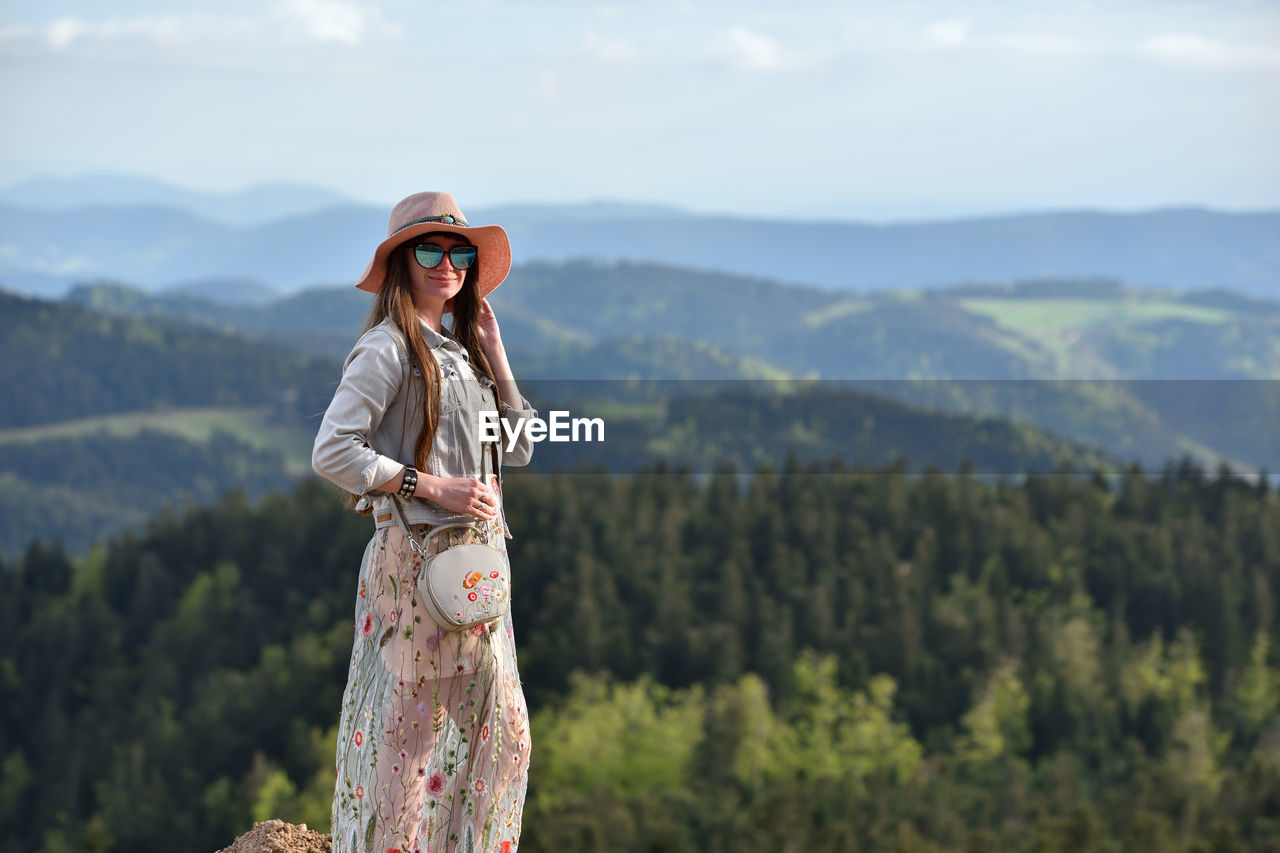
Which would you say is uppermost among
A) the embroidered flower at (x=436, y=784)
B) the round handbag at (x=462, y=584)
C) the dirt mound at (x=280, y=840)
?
the round handbag at (x=462, y=584)

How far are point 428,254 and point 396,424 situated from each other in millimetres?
659

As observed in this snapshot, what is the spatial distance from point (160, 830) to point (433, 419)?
90730 millimetres

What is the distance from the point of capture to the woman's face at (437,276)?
16.6 ft

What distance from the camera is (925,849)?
67.9m

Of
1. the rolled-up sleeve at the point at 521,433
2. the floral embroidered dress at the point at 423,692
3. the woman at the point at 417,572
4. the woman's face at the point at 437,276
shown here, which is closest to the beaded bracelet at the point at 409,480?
the woman at the point at 417,572

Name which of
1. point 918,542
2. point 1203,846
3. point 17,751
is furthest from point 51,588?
point 1203,846

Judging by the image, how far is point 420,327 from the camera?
5.06 meters

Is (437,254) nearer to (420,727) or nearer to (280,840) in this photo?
(420,727)

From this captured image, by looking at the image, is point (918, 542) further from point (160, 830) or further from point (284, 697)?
point (160, 830)

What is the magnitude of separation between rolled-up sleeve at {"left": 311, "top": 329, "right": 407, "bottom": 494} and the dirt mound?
2648mm

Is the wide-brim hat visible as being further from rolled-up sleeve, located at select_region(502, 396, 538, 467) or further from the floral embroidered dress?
rolled-up sleeve, located at select_region(502, 396, 538, 467)

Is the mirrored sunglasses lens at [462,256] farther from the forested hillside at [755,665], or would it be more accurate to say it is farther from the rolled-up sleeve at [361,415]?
the forested hillside at [755,665]

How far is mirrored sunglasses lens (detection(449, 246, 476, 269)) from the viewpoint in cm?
508

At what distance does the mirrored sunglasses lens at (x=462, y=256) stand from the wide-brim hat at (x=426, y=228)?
0.04 metres
